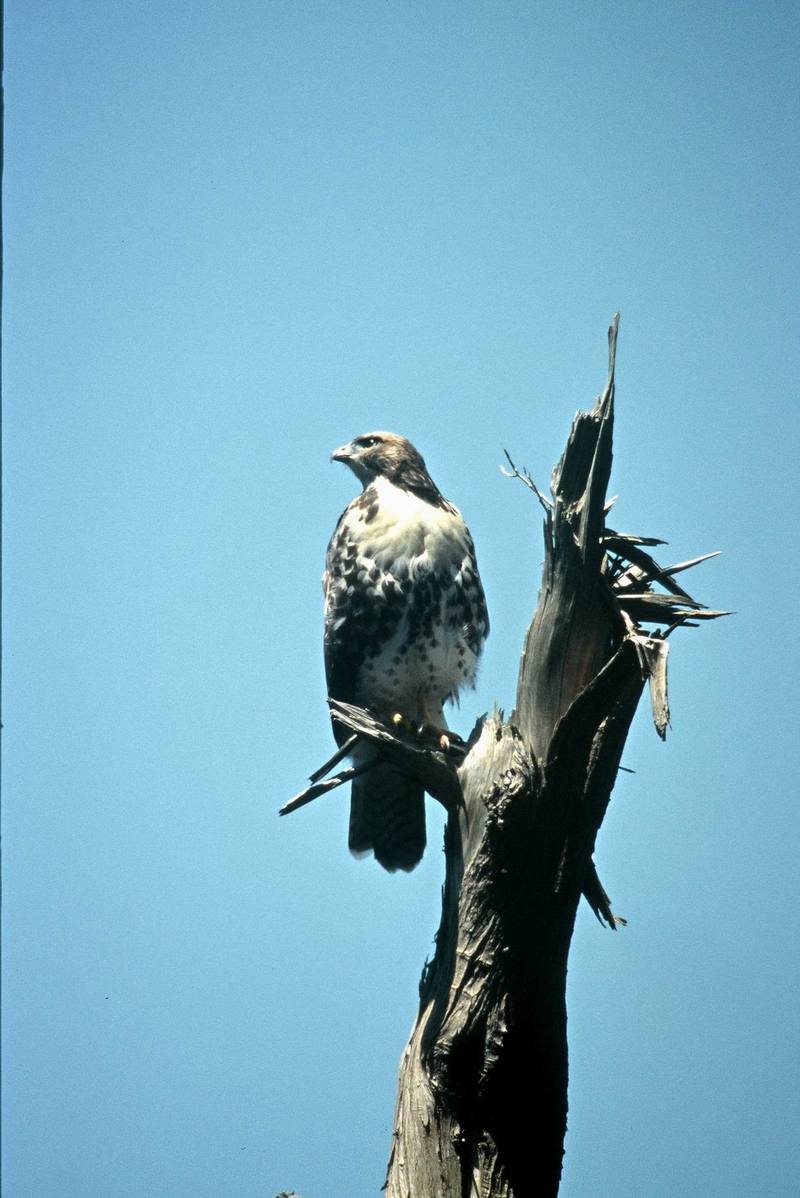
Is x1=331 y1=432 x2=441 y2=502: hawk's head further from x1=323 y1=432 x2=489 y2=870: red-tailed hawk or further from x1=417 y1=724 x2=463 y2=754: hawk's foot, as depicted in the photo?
x1=417 y1=724 x2=463 y2=754: hawk's foot

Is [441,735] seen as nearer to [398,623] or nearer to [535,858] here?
[398,623]

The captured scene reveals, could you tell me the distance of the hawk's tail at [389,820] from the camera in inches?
214

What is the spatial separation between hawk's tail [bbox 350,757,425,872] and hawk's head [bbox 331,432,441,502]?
4.56 ft

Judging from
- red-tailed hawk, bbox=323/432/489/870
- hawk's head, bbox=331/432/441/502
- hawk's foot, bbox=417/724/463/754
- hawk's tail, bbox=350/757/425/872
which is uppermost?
hawk's head, bbox=331/432/441/502

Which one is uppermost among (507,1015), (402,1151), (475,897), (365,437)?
(365,437)

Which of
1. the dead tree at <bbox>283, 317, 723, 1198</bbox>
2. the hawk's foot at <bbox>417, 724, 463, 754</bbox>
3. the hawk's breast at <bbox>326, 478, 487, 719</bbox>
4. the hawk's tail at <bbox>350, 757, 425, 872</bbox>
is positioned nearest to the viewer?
the dead tree at <bbox>283, 317, 723, 1198</bbox>

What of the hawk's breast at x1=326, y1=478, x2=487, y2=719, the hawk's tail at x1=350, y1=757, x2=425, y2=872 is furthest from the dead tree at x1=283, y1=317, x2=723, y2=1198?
the hawk's tail at x1=350, y1=757, x2=425, y2=872

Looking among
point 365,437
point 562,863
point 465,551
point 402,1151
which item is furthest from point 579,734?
point 365,437

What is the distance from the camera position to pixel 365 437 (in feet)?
A: 19.3

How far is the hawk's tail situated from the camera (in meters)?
5.44

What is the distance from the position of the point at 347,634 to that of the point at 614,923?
6.01 feet

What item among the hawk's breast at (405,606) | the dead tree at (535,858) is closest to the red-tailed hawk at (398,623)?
the hawk's breast at (405,606)

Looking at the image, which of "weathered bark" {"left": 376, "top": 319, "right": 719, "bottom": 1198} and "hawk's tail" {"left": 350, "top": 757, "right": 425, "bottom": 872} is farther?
"hawk's tail" {"left": 350, "top": 757, "right": 425, "bottom": 872}

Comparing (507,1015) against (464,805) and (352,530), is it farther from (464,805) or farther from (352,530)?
(352,530)
